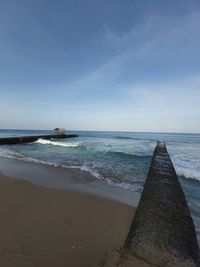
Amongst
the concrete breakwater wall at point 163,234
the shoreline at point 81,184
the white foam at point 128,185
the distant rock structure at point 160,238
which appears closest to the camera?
the distant rock structure at point 160,238

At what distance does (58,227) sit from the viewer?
3342mm

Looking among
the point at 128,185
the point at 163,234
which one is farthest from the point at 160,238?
the point at 128,185

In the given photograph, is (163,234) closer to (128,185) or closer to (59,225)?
(59,225)

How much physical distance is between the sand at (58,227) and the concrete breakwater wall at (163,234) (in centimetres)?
27

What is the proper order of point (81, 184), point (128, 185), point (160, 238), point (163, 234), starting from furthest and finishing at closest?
point (128, 185)
point (81, 184)
point (163, 234)
point (160, 238)

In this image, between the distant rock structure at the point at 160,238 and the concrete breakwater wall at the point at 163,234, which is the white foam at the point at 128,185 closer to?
the concrete breakwater wall at the point at 163,234

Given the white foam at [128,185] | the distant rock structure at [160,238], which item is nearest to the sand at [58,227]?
the distant rock structure at [160,238]

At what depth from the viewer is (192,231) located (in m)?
3.32

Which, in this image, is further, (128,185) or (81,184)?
(128,185)

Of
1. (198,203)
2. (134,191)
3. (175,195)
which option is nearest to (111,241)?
(175,195)

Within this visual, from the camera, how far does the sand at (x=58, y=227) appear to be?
2.55m

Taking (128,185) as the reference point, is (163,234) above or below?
above

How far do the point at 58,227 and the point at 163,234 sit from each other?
1.84 m

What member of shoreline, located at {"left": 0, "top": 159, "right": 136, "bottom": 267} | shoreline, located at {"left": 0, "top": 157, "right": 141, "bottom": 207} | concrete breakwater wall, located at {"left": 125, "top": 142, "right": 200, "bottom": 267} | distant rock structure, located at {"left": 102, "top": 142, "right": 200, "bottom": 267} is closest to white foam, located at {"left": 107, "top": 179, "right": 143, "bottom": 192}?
shoreline, located at {"left": 0, "top": 157, "right": 141, "bottom": 207}
